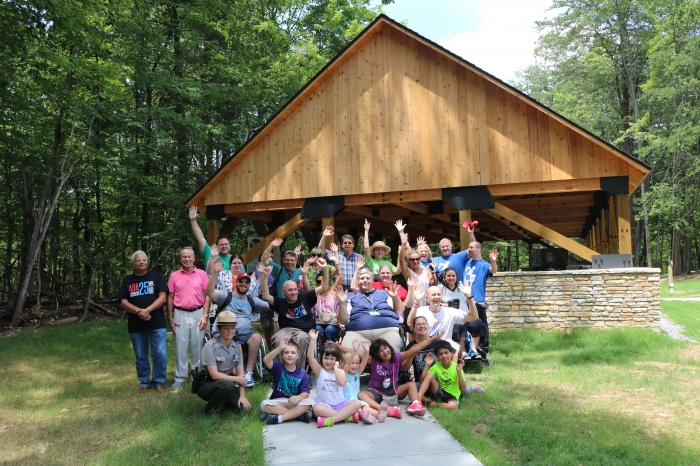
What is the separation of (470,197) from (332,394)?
6375mm

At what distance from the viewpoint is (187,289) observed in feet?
21.6

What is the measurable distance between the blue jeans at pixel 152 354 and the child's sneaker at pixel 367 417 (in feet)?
9.55

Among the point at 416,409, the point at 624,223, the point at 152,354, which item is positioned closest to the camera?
the point at 416,409

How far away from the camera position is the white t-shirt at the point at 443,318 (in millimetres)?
6234

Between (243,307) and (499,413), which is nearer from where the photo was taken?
(499,413)

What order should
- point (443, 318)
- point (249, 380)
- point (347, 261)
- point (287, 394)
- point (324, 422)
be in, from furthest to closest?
point (347, 261), point (443, 318), point (249, 380), point (287, 394), point (324, 422)

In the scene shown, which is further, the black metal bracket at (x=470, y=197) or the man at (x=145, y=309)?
the black metal bracket at (x=470, y=197)

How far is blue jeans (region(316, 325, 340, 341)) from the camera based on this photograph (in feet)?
21.7

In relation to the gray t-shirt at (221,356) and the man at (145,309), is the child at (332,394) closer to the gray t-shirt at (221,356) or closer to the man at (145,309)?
the gray t-shirt at (221,356)

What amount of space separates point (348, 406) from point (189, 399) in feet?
6.46

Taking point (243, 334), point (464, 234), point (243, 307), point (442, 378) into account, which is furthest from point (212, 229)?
point (442, 378)

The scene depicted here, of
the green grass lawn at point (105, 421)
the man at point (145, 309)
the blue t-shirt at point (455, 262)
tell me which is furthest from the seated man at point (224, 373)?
the blue t-shirt at point (455, 262)

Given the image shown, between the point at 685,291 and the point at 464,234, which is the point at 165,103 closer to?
the point at 464,234

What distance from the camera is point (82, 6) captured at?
10.2 m
